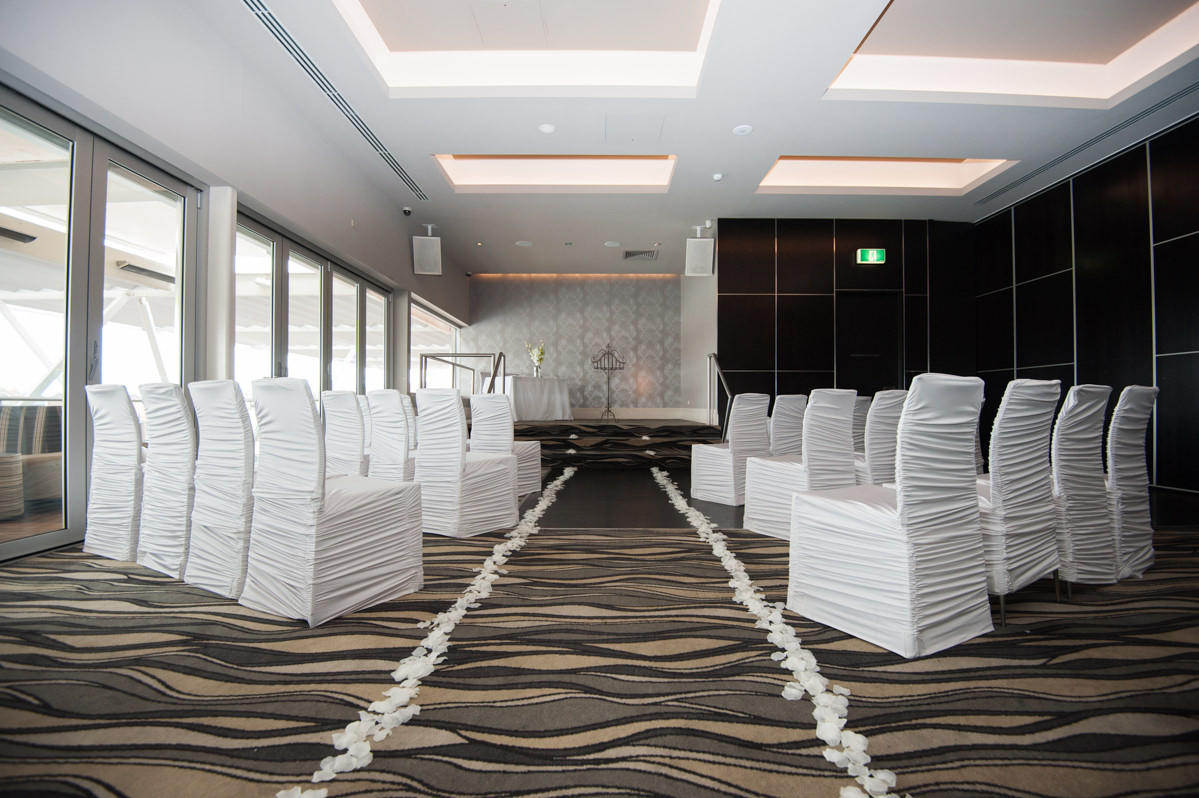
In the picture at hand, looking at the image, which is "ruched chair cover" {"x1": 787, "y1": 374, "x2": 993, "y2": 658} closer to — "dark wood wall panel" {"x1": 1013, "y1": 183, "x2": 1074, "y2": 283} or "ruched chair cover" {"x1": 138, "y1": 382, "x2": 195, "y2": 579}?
"ruched chair cover" {"x1": 138, "y1": 382, "x2": 195, "y2": 579}

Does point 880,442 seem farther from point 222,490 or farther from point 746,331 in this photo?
point 746,331

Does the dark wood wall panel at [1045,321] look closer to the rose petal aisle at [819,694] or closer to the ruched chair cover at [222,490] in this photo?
the rose petal aisle at [819,694]

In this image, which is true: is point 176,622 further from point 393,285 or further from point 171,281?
point 393,285

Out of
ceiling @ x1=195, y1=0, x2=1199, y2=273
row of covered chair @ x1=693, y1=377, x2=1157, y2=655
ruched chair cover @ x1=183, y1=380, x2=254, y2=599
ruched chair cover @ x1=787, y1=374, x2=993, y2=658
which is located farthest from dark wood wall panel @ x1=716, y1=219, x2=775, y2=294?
ruched chair cover @ x1=183, y1=380, x2=254, y2=599

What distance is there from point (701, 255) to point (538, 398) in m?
3.55

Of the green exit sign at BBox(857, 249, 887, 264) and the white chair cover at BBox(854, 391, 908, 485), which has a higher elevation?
the green exit sign at BBox(857, 249, 887, 264)

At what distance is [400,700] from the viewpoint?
1.46 m

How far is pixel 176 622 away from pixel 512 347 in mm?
9790

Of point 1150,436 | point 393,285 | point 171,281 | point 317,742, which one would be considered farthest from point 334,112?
point 1150,436


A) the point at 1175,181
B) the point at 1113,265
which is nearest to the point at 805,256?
the point at 1113,265

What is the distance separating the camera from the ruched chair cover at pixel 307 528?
1.95 m

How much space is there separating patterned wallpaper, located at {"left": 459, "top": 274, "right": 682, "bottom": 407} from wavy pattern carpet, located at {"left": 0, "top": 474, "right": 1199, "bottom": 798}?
9351 mm

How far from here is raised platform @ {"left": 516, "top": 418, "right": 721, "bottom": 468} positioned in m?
6.82

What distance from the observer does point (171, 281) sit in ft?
12.8
